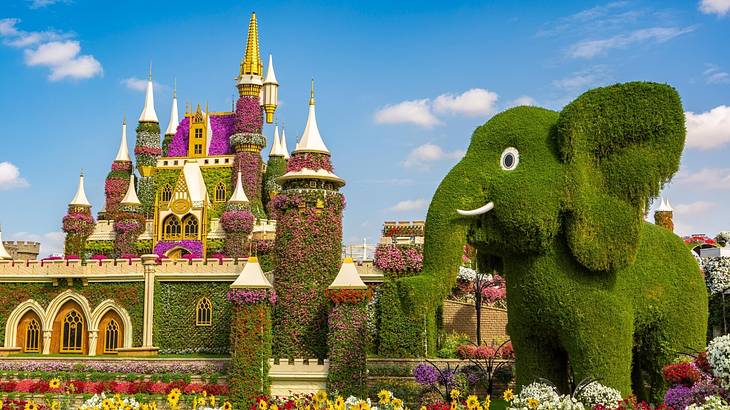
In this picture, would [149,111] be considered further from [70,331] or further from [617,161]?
[617,161]

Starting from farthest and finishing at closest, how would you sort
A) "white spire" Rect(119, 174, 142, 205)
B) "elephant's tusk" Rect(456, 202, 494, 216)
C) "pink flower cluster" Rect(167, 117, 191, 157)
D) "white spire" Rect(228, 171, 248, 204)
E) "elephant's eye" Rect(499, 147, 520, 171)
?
"pink flower cluster" Rect(167, 117, 191, 157) < "white spire" Rect(119, 174, 142, 205) < "white spire" Rect(228, 171, 248, 204) < "elephant's eye" Rect(499, 147, 520, 171) < "elephant's tusk" Rect(456, 202, 494, 216)

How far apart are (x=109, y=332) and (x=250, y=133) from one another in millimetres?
15646

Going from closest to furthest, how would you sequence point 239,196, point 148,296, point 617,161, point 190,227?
point 617,161
point 148,296
point 239,196
point 190,227

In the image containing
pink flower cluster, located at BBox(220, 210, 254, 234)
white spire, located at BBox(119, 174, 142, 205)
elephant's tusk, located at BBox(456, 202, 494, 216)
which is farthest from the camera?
white spire, located at BBox(119, 174, 142, 205)

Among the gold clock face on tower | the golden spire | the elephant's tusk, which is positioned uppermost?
the golden spire

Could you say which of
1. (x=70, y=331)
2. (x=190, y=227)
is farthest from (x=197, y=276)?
(x=190, y=227)

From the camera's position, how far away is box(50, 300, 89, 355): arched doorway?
25906mm

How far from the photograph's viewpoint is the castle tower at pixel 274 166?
40.7 m

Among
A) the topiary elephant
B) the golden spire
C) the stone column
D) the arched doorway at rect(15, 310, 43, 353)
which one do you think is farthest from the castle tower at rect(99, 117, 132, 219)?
the topiary elephant

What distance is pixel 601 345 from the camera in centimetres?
1122

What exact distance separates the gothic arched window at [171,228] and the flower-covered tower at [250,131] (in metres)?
3.42

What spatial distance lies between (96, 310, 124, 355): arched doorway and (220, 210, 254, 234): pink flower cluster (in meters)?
10.1

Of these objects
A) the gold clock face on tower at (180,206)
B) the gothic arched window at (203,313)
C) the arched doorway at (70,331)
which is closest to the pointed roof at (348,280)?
the gothic arched window at (203,313)

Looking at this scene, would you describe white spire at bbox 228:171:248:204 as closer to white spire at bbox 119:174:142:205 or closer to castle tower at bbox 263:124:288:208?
castle tower at bbox 263:124:288:208
